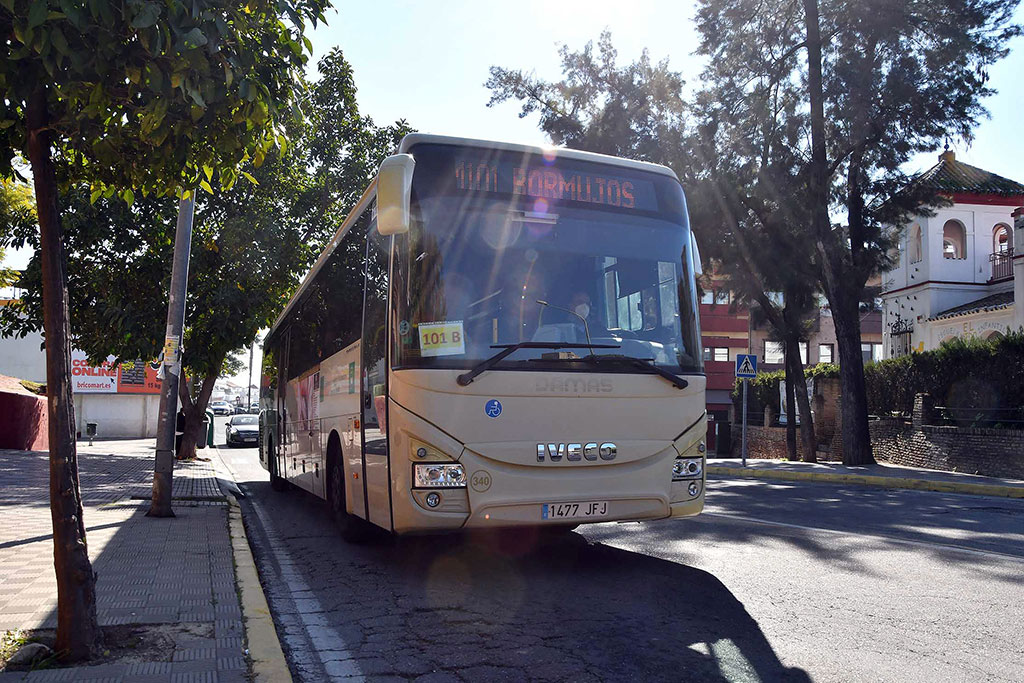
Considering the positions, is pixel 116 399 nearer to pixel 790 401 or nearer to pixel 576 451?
pixel 790 401

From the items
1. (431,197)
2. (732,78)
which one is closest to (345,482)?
(431,197)

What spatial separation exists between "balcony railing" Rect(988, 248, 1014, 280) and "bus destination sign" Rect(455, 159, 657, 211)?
96.6 ft

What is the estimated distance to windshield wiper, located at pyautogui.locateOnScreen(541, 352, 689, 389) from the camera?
23.2ft

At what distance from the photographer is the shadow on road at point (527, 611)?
15.9 ft

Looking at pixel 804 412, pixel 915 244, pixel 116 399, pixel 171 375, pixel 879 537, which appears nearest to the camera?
pixel 879 537

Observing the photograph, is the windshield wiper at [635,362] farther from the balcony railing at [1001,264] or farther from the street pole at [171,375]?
the balcony railing at [1001,264]

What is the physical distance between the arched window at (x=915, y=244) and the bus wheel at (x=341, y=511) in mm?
30982

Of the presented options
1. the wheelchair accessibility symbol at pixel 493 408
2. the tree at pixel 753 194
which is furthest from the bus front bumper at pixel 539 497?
the tree at pixel 753 194

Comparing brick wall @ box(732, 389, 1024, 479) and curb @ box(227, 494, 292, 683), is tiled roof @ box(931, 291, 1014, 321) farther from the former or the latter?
curb @ box(227, 494, 292, 683)

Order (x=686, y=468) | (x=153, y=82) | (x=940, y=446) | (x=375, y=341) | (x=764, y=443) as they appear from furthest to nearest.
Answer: (x=764, y=443), (x=940, y=446), (x=375, y=341), (x=686, y=468), (x=153, y=82)

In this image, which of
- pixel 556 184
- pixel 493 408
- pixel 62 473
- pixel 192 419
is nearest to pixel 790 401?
pixel 192 419

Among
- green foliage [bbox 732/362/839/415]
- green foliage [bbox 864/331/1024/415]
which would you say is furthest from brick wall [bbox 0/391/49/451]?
green foliage [bbox 732/362/839/415]

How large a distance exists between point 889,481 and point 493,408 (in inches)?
513

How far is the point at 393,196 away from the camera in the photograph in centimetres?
667
